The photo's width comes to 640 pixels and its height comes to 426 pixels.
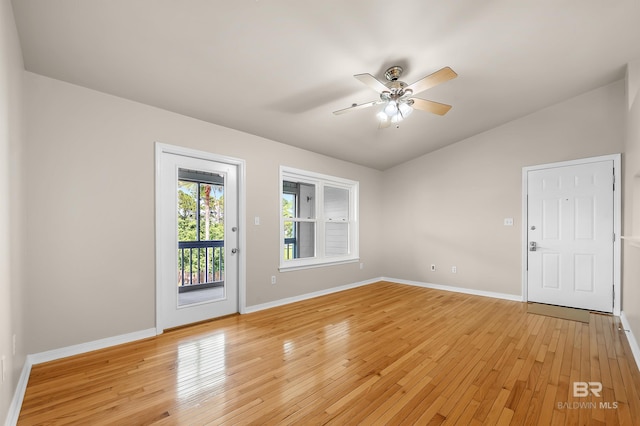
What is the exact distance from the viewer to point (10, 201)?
1.90 m

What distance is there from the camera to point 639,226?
3.02 meters

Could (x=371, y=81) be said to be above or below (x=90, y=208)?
above

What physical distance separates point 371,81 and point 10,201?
2.80 m

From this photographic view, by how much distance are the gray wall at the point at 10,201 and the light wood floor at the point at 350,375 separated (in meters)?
0.41

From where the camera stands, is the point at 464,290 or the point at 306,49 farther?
the point at 464,290

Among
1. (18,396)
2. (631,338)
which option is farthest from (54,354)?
(631,338)

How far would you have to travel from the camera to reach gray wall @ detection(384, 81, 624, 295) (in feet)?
13.8

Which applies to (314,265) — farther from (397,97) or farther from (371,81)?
(371,81)

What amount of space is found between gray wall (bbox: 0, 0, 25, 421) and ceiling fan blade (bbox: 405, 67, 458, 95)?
288cm

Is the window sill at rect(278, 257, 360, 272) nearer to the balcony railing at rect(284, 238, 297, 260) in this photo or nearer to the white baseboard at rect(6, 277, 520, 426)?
the balcony railing at rect(284, 238, 297, 260)

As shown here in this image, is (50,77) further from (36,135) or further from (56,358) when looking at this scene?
(56,358)

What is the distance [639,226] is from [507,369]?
216 centimetres

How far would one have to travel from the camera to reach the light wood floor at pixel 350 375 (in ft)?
6.18

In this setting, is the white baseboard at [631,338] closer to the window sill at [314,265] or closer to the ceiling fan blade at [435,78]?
the ceiling fan blade at [435,78]
